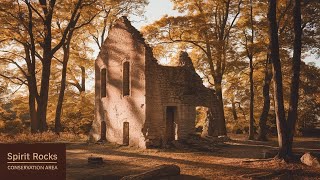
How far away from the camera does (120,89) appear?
76.8 feet

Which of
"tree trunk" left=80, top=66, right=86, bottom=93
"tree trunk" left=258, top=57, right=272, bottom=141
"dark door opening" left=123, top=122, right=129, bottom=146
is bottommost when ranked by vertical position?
"dark door opening" left=123, top=122, right=129, bottom=146

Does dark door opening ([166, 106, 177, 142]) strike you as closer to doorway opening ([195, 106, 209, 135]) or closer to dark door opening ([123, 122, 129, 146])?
dark door opening ([123, 122, 129, 146])

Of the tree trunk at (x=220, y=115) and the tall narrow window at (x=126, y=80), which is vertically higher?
the tall narrow window at (x=126, y=80)

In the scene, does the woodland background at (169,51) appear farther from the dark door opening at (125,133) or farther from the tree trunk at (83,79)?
the dark door opening at (125,133)

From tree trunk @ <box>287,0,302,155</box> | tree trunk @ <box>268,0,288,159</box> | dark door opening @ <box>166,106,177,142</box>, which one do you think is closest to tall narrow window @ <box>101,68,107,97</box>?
dark door opening @ <box>166,106,177,142</box>

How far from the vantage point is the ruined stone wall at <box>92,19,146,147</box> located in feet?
71.6

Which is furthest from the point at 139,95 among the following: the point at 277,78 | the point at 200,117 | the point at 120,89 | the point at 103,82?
the point at 200,117

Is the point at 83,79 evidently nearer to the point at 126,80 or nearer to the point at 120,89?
the point at 120,89

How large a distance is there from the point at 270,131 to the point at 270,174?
2102cm

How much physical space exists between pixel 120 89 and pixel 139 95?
6.89ft

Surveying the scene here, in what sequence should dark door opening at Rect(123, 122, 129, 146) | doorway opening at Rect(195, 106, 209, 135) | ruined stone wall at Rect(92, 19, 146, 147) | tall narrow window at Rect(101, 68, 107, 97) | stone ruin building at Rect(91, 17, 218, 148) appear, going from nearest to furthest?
stone ruin building at Rect(91, 17, 218, 148), ruined stone wall at Rect(92, 19, 146, 147), dark door opening at Rect(123, 122, 129, 146), tall narrow window at Rect(101, 68, 107, 97), doorway opening at Rect(195, 106, 209, 135)

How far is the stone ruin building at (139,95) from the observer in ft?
71.2

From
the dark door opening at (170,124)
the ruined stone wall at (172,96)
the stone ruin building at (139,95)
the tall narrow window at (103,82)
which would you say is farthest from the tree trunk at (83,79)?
the dark door opening at (170,124)

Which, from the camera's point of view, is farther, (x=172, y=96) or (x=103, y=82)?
(x=103, y=82)
